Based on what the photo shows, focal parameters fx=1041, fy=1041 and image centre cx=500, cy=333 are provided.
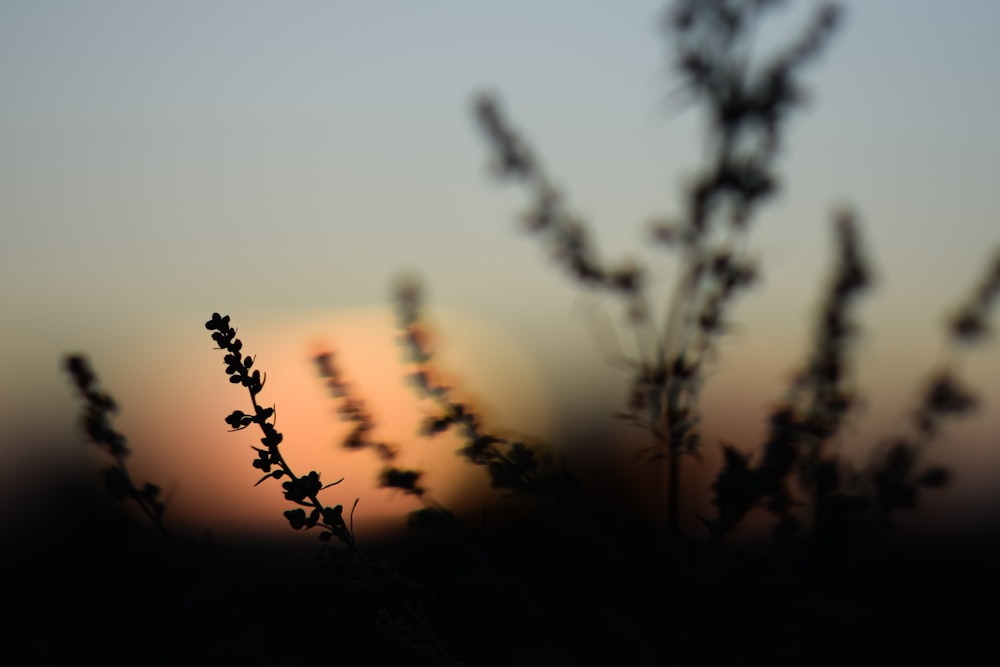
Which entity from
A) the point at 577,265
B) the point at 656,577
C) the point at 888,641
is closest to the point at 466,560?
the point at 656,577

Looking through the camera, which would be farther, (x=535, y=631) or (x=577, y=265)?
(x=577, y=265)

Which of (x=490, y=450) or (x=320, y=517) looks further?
(x=490, y=450)

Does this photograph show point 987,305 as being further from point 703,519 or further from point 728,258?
point 703,519

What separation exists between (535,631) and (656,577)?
317mm

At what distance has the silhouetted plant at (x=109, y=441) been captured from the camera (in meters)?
2.59

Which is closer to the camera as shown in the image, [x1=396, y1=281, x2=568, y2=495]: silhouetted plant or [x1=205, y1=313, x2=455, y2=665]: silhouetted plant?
[x1=205, y1=313, x2=455, y2=665]: silhouetted plant

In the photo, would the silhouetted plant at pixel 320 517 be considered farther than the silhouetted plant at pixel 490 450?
No

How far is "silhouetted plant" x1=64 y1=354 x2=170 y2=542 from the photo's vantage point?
2.59m

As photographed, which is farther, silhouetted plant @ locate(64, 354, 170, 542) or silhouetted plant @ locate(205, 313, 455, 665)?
silhouetted plant @ locate(64, 354, 170, 542)

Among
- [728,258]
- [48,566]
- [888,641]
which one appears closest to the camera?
[888,641]

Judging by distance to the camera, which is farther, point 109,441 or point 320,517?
point 109,441

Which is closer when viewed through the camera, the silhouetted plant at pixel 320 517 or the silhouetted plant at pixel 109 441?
the silhouetted plant at pixel 320 517

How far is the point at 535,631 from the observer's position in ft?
8.13

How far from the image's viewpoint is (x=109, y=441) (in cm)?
272
